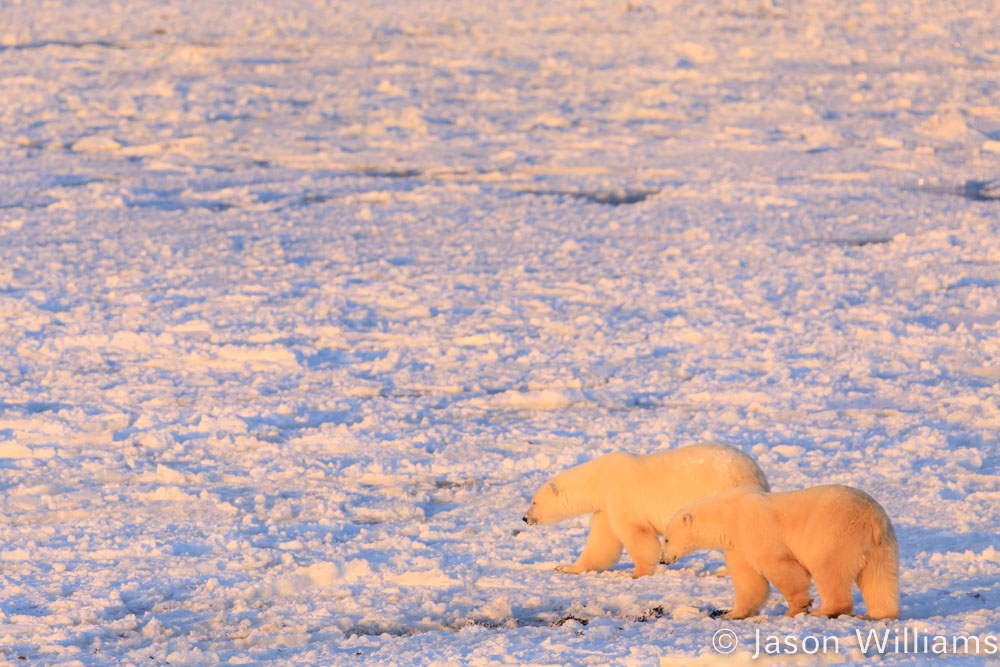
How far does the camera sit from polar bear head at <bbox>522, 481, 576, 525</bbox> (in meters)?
4.62

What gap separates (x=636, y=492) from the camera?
4.48 meters

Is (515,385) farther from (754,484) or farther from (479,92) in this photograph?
(479,92)

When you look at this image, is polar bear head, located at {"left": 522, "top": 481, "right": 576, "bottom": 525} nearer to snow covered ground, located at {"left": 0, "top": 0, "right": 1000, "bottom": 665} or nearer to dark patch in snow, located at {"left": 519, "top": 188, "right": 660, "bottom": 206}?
snow covered ground, located at {"left": 0, "top": 0, "right": 1000, "bottom": 665}

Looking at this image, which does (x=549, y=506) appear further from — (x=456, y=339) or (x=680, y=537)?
(x=456, y=339)

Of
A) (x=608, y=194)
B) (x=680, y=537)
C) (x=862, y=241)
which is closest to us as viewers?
(x=680, y=537)

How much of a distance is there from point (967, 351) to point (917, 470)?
1.98 m

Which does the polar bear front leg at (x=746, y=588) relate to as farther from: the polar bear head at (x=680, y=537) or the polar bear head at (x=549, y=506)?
the polar bear head at (x=549, y=506)

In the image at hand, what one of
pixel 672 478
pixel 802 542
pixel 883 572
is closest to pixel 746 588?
pixel 802 542

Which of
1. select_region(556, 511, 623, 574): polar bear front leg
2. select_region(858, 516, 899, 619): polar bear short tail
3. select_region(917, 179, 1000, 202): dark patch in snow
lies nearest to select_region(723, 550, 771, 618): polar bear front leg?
select_region(858, 516, 899, 619): polar bear short tail

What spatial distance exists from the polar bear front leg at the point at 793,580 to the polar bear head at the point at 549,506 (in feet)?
3.27

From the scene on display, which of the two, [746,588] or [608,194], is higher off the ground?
[608,194]

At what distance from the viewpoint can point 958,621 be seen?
358 cm

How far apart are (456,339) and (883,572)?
12.9 ft

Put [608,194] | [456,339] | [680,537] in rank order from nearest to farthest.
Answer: [680,537]
[456,339]
[608,194]
